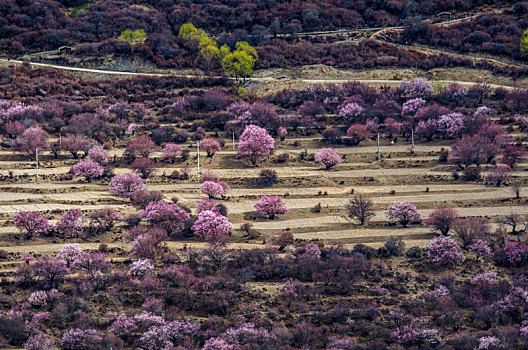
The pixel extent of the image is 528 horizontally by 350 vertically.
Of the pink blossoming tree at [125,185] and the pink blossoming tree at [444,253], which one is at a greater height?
the pink blossoming tree at [125,185]

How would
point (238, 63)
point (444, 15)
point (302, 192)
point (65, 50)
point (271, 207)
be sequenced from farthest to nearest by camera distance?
point (444, 15)
point (65, 50)
point (238, 63)
point (302, 192)
point (271, 207)

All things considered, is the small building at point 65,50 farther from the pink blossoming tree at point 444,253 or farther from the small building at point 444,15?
the pink blossoming tree at point 444,253

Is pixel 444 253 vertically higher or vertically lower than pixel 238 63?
lower

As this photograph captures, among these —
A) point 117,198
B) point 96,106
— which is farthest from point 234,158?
point 96,106

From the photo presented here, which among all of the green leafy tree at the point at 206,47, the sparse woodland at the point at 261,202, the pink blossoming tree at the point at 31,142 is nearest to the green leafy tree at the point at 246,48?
the sparse woodland at the point at 261,202

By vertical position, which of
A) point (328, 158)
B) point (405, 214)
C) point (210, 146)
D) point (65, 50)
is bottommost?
point (405, 214)

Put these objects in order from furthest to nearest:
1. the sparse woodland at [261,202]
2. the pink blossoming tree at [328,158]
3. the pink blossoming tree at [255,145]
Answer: the pink blossoming tree at [255,145]
the pink blossoming tree at [328,158]
the sparse woodland at [261,202]

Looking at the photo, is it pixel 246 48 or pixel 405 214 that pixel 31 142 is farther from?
pixel 405 214

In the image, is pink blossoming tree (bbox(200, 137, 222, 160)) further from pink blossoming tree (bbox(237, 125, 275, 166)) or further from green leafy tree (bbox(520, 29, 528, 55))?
green leafy tree (bbox(520, 29, 528, 55))

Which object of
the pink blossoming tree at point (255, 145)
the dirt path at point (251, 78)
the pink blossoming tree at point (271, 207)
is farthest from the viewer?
the dirt path at point (251, 78)

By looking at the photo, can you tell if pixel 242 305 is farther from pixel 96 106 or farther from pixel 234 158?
pixel 96 106

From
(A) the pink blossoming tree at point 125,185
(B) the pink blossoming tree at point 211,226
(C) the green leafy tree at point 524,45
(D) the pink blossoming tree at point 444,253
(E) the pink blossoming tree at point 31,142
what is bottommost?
(D) the pink blossoming tree at point 444,253

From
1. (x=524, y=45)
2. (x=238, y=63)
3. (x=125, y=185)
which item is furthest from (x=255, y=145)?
(x=524, y=45)
